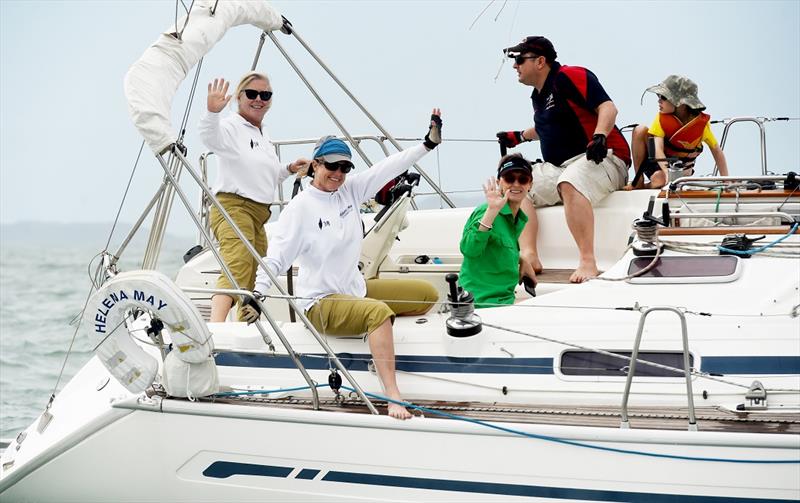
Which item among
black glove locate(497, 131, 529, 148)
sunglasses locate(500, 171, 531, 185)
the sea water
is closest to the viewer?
sunglasses locate(500, 171, 531, 185)

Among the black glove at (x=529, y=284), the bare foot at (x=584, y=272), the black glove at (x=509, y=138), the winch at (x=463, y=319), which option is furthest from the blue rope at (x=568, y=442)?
the black glove at (x=509, y=138)

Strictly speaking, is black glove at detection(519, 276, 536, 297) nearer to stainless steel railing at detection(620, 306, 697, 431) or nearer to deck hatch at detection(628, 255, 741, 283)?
deck hatch at detection(628, 255, 741, 283)

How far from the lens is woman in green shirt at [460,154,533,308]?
5.14m

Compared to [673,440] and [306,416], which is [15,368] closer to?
[306,416]

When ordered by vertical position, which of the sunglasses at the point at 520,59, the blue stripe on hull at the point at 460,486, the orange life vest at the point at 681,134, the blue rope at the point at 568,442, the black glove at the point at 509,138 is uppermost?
the sunglasses at the point at 520,59

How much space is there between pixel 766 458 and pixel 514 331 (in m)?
1.18

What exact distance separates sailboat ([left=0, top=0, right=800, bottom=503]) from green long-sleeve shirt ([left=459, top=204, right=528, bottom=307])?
213 mm

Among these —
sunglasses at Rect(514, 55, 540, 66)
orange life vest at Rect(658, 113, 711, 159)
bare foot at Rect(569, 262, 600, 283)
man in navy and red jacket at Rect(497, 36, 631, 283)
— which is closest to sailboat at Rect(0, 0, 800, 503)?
bare foot at Rect(569, 262, 600, 283)

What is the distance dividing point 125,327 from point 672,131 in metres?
4.24

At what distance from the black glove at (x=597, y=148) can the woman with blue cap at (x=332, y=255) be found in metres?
1.41

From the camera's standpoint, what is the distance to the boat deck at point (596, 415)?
14.4ft

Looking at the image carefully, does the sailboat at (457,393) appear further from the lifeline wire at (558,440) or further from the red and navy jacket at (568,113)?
the red and navy jacket at (568,113)

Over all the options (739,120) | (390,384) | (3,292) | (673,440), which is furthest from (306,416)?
(3,292)

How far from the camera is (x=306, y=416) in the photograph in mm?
4867
